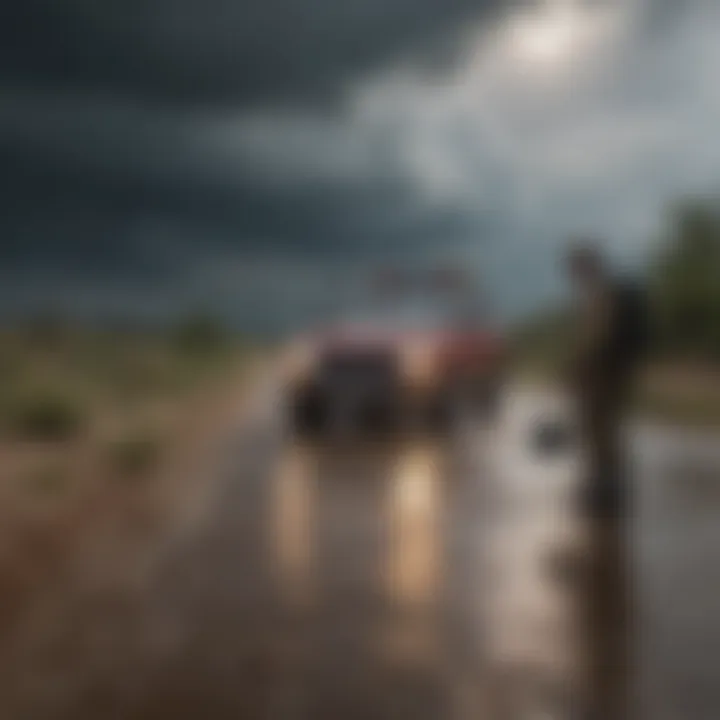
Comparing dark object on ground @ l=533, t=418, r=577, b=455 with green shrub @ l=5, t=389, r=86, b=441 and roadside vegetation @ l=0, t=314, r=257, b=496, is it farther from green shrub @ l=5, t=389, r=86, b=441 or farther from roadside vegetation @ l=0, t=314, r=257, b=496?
green shrub @ l=5, t=389, r=86, b=441

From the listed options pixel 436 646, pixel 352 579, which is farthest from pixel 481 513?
pixel 436 646

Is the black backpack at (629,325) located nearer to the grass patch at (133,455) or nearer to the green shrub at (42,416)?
the grass patch at (133,455)

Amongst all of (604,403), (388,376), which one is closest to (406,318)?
(388,376)

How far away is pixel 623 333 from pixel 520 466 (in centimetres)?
349

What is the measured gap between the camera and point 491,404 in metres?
11.8

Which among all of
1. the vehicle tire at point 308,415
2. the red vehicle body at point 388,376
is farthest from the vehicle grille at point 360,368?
the vehicle tire at point 308,415

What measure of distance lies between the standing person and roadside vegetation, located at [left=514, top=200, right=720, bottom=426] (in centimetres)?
20

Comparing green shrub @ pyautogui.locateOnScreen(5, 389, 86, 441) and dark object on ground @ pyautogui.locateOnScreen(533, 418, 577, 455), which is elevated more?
green shrub @ pyautogui.locateOnScreen(5, 389, 86, 441)

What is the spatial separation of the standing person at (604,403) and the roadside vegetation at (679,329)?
0.20 metres

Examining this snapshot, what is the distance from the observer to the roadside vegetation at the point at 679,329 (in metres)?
8.15

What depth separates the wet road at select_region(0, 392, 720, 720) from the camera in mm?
4422

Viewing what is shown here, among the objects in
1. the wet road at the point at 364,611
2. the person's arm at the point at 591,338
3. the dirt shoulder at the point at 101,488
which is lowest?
the wet road at the point at 364,611

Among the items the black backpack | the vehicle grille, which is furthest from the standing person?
the vehicle grille

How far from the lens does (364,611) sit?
5676mm
